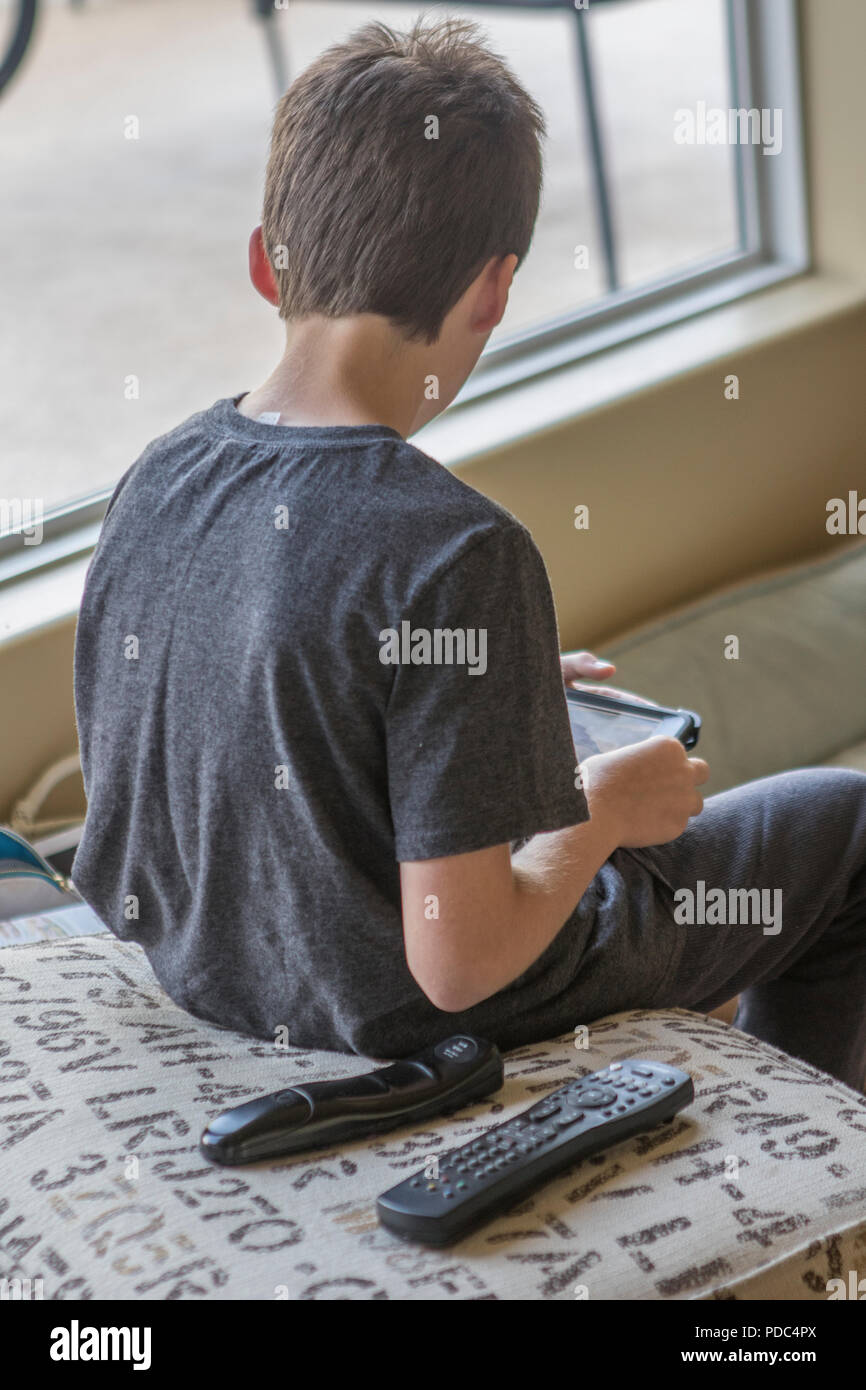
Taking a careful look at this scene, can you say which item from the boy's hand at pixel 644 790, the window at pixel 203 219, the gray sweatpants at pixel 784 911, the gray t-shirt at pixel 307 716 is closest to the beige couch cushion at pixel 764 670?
the window at pixel 203 219

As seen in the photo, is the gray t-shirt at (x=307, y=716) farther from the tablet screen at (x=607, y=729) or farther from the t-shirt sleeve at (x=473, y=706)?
the tablet screen at (x=607, y=729)

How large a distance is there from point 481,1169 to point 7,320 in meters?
1.98

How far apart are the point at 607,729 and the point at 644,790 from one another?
19 centimetres

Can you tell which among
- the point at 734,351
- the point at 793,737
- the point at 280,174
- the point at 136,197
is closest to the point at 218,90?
the point at 136,197

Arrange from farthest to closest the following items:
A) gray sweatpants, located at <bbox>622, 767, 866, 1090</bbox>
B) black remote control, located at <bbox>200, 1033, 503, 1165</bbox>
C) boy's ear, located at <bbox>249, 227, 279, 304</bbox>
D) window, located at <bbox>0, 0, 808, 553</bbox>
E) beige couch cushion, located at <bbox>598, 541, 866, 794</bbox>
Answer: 1. window, located at <bbox>0, 0, 808, 553</bbox>
2. beige couch cushion, located at <bbox>598, 541, 866, 794</bbox>
3. gray sweatpants, located at <bbox>622, 767, 866, 1090</bbox>
4. boy's ear, located at <bbox>249, 227, 279, 304</bbox>
5. black remote control, located at <bbox>200, 1033, 503, 1165</bbox>

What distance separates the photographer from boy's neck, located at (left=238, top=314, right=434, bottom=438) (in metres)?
0.99

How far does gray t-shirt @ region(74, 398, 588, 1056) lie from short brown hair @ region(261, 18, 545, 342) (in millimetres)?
110

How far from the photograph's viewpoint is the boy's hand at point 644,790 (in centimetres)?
111

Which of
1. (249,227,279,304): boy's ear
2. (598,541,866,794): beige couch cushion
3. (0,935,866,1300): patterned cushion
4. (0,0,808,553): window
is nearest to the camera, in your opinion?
(0,935,866,1300): patterned cushion

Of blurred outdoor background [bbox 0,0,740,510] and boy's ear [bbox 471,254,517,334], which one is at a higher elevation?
blurred outdoor background [bbox 0,0,740,510]

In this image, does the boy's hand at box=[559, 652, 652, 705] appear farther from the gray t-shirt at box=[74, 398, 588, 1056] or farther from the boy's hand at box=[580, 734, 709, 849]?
the gray t-shirt at box=[74, 398, 588, 1056]

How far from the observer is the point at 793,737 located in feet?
6.92

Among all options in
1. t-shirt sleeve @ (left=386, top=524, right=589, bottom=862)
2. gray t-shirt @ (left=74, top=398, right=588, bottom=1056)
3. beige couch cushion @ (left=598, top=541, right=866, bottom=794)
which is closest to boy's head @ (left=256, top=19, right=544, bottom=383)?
gray t-shirt @ (left=74, top=398, right=588, bottom=1056)

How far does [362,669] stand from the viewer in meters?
0.92
